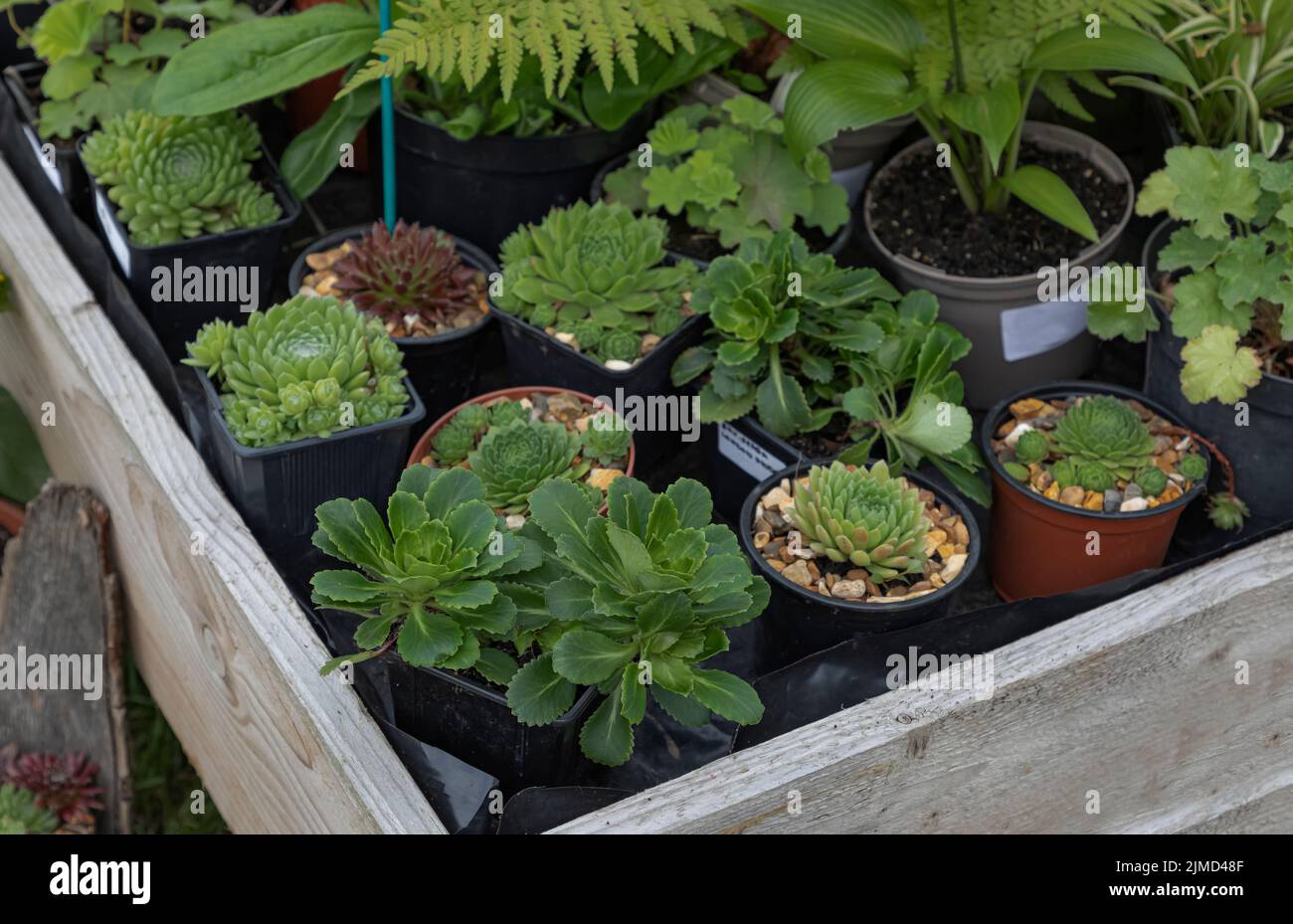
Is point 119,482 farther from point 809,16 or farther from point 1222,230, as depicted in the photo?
point 1222,230

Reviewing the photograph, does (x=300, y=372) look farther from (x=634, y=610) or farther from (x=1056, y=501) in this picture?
(x=1056, y=501)

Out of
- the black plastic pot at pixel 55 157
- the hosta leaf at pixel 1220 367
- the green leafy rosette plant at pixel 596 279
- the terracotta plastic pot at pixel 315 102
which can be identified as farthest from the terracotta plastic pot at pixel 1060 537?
the black plastic pot at pixel 55 157

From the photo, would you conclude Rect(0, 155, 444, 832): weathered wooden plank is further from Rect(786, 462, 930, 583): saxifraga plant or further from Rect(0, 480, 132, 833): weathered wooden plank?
Rect(786, 462, 930, 583): saxifraga plant

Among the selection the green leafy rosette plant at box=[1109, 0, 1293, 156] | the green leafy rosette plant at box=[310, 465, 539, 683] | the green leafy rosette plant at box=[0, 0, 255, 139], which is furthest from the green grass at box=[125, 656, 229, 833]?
the green leafy rosette plant at box=[1109, 0, 1293, 156]

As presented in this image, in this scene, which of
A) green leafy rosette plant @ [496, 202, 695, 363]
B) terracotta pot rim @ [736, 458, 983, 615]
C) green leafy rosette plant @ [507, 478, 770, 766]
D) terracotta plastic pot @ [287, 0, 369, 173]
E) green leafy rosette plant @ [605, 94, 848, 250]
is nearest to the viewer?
green leafy rosette plant @ [507, 478, 770, 766]

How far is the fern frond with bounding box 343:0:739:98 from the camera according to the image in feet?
5.72

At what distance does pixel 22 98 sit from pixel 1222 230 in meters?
1.75

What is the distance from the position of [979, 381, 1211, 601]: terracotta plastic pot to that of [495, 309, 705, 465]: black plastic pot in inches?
16.0

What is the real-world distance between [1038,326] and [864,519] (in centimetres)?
59

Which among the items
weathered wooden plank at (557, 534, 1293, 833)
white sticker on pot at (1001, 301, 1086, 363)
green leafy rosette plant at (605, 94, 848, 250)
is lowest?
weathered wooden plank at (557, 534, 1293, 833)

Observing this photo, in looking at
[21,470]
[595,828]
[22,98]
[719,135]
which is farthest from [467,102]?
[595,828]

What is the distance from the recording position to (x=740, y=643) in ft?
5.64

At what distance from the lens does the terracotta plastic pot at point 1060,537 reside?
66.2 inches

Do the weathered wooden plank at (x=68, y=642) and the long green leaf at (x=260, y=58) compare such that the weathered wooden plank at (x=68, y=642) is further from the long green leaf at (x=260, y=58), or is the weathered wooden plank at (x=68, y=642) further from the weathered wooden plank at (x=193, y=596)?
the long green leaf at (x=260, y=58)
